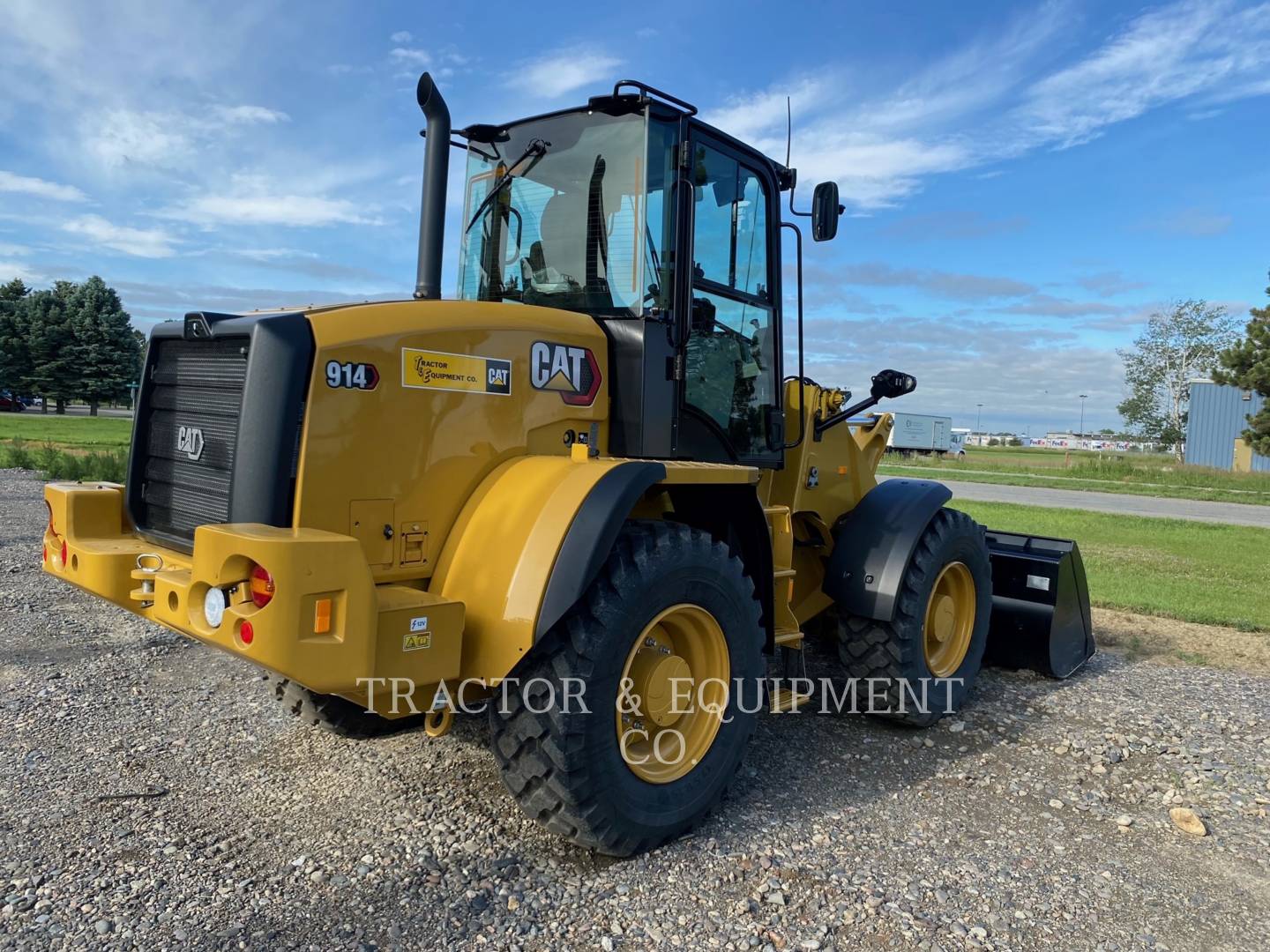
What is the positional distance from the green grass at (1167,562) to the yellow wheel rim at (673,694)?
629 centimetres

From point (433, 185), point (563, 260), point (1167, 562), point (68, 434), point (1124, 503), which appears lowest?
point (1167, 562)

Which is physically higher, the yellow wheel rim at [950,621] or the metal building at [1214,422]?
the metal building at [1214,422]

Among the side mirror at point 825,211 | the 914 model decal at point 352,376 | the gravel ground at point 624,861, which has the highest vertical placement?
the side mirror at point 825,211

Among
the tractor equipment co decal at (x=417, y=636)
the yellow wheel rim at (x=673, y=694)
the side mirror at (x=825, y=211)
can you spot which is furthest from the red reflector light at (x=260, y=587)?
the side mirror at (x=825, y=211)

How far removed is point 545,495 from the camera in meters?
3.22

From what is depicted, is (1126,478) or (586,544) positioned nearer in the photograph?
(586,544)

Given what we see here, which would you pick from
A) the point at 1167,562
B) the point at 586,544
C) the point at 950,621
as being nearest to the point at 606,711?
the point at 586,544

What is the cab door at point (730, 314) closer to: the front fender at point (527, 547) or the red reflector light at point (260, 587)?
the front fender at point (527, 547)

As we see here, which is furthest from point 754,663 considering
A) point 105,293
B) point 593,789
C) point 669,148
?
point 105,293

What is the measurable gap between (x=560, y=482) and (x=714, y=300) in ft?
5.07

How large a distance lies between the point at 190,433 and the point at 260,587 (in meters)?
1.19

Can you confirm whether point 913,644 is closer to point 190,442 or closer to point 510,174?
point 510,174

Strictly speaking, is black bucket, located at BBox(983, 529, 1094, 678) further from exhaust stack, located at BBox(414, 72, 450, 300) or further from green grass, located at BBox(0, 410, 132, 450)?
green grass, located at BBox(0, 410, 132, 450)

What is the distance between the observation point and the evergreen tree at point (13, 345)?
4834cm
